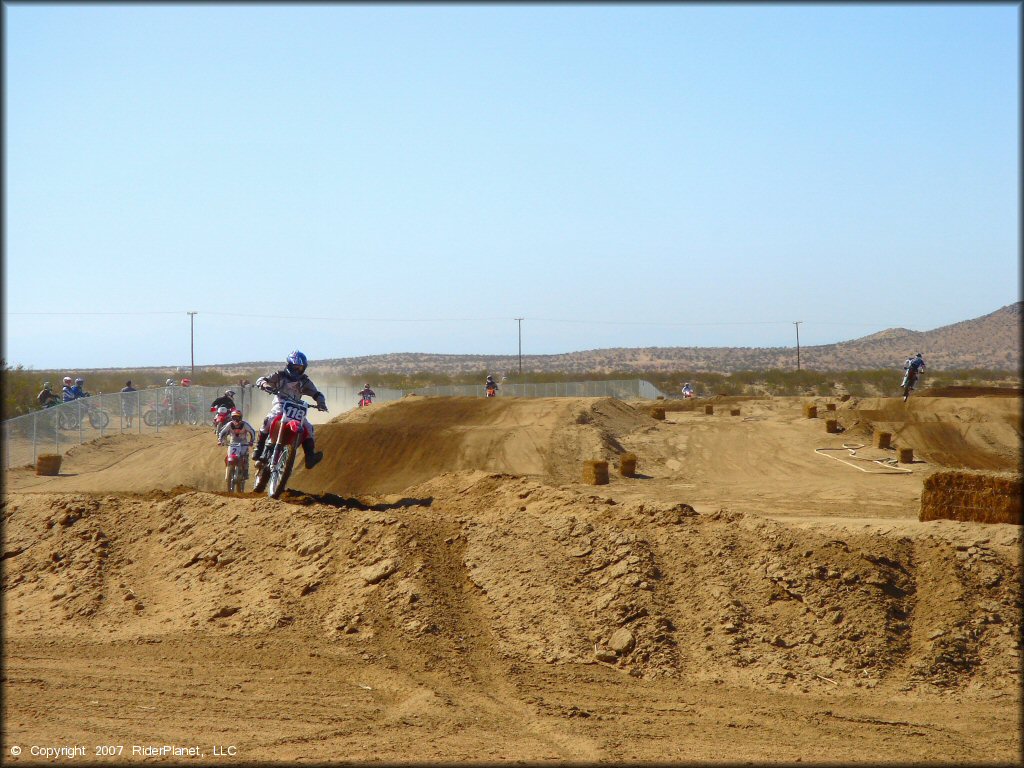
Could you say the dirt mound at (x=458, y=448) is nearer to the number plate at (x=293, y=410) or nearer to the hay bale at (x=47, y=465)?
the hay bale at (x=47, y=465)

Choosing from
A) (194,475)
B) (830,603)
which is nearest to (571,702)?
(830,603)

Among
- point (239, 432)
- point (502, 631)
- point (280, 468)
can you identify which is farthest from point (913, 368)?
point (502, 631)

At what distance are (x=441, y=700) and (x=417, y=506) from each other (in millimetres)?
6617

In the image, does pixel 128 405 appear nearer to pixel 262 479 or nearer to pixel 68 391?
pixel 68 391

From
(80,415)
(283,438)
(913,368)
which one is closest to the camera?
(283,438)

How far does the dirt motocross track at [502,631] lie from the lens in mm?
7773

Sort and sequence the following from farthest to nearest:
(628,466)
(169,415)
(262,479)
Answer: (169,415) < (628,466) < (262,479)

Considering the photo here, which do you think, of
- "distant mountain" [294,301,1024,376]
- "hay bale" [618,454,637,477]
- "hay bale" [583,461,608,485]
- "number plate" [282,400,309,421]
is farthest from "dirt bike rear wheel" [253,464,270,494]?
"distant mountain" [294,301,1024,376]

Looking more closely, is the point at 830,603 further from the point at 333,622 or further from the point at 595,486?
the point at 595,486

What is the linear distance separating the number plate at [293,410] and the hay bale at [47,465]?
40.3 feet

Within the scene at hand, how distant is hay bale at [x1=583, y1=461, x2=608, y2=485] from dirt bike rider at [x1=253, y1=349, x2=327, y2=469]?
9190 mm

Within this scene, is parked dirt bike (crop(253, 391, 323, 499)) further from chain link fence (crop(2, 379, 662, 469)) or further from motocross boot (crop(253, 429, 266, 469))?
chain link fence (crop(2, 379, 662, 469))

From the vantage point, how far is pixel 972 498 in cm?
1266

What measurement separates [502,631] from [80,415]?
20718 mm
